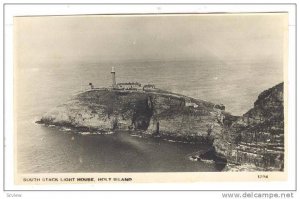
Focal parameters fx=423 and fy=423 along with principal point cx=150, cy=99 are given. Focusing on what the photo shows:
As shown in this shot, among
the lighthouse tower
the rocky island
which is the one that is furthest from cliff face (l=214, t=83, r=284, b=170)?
the lighthouse tower

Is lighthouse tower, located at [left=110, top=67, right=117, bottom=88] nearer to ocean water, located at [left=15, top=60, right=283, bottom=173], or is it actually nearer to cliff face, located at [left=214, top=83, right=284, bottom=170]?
ocean water, located at [left=15, top=60, right=283, bottom=173]

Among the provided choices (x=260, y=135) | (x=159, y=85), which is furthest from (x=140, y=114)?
(x=260, y=135)

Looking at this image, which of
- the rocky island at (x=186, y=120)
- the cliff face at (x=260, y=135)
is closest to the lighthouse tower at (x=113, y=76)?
the rocky island at (x=186, y=120)

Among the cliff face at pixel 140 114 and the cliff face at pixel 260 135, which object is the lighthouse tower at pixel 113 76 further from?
the cliff face at pixel 260 135

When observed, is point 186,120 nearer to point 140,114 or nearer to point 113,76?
point 140,114

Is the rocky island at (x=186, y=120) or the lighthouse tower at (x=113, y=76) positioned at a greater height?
the lighthouse tower at (x=113, y=76)

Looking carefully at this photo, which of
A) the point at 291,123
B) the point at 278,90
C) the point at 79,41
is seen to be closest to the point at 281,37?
the point at 278,90
